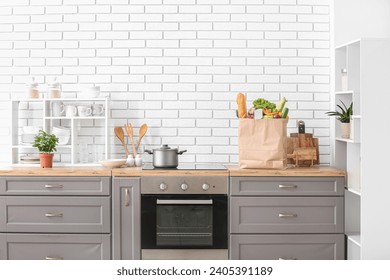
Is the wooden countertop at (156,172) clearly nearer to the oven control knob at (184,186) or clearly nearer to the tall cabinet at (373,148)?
the oven control knob at (184,186)

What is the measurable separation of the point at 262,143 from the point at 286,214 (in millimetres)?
628

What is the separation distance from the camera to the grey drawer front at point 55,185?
5.12 meters

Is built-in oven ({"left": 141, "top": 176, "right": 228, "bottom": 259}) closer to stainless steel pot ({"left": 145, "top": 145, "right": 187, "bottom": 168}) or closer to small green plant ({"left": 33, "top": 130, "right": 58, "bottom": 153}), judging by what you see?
stainless steel pot ({"left": 145, "top": 145, "right": 187, "bottom": 168})

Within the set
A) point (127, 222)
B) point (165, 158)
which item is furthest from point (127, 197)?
point (165, 158)

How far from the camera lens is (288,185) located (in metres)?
5.07

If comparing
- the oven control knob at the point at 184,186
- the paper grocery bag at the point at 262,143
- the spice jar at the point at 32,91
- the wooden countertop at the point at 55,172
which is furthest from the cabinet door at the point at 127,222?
the spice jar at the point at 32,91

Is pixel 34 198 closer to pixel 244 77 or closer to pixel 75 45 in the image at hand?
pixel 75 45

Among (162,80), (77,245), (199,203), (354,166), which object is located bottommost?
(77,245)

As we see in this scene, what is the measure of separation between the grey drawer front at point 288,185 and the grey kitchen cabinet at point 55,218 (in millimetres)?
1115

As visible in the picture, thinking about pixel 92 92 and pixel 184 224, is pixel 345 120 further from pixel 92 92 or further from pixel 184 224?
pixel 92 92

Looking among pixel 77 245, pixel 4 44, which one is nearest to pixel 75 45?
pixel 4 44

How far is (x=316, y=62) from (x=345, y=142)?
82 cm

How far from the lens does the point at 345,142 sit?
18.4 ft

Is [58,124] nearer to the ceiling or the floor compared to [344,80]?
nearer to the floor
